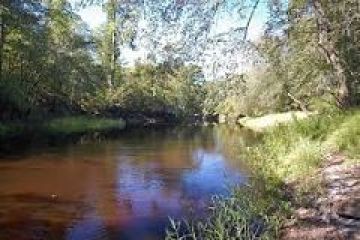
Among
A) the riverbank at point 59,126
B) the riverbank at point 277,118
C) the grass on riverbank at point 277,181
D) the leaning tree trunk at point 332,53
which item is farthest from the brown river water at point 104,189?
the riverbank at point 59,126

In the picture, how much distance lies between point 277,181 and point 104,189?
224 inches

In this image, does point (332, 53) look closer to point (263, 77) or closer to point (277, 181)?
point (263, 77)

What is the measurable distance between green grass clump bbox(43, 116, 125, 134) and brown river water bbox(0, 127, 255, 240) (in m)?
13.6

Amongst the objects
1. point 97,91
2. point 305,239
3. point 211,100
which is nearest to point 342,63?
point 211,100

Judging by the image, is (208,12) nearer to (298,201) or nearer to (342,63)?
(298,201)

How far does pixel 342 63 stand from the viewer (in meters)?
19.1

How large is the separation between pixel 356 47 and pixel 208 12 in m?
8.19

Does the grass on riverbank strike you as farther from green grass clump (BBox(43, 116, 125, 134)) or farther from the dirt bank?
green grass clump (BBox(43, 116, 125, 134))

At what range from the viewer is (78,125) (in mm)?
48188

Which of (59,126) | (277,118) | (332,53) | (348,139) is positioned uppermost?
(332,53)

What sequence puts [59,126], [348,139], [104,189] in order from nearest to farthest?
[348,139], [104,189], [59,126]

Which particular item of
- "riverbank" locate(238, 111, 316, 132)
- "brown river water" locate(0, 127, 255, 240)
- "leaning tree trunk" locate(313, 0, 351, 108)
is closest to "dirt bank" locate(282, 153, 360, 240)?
"brown river water" locate(0, 127, 255, 240)

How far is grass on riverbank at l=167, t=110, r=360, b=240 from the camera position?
912cm

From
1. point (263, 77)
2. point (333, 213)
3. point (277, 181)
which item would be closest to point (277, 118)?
point (263, 77)
